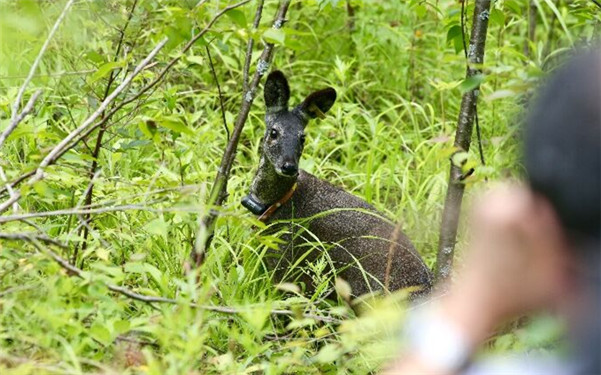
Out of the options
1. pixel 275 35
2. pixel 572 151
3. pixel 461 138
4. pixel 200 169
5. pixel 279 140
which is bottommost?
pixel 200 169

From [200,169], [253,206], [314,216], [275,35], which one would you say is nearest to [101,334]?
[275,35]

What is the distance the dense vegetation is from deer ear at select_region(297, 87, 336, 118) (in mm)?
294

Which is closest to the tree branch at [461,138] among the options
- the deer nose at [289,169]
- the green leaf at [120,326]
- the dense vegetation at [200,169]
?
the dense vegetation at [200,169]

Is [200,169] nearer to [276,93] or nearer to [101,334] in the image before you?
[276,93]

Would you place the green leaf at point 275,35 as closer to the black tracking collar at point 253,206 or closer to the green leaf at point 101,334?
the green leaf at point 101,334

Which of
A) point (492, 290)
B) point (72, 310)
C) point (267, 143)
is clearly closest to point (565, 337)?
point (492, 290)

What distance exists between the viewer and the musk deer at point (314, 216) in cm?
417

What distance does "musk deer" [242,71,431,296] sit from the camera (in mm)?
4172

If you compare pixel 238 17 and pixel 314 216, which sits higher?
pixel 238 17

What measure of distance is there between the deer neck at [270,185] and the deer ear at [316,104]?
408 millimetres

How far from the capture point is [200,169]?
483 centimetres

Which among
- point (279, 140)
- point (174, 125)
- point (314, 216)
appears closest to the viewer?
point (174, 125)

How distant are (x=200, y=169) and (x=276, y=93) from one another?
0.62 meters

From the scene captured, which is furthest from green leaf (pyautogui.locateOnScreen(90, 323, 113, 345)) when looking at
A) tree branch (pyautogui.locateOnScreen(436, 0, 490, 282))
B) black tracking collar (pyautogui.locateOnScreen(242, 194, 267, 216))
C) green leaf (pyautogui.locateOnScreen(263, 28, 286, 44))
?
black tracking collar (pyautogui.locateOnScreen(242, 194, 267, 216))
